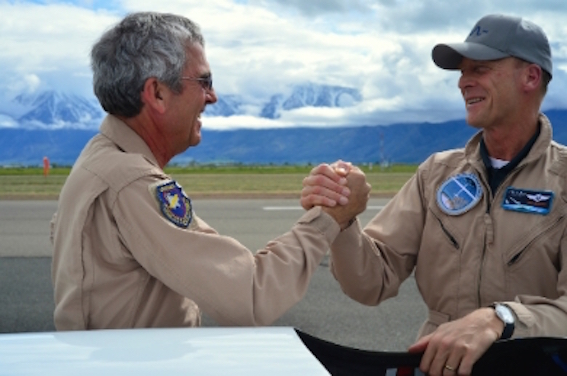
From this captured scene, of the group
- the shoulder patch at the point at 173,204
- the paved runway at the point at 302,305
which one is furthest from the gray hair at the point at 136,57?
the paved runway at the point at 302,305

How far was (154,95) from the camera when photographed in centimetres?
220

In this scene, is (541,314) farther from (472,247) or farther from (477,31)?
(477,31)

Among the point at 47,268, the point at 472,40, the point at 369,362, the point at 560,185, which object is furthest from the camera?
the point at 47,268

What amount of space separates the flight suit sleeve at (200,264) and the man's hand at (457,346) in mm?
413

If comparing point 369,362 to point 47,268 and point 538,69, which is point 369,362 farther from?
point 47,268

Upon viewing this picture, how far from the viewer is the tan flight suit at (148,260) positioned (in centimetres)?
195

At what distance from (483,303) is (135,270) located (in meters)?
1.19

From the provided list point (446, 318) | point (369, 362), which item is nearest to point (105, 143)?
point (369, 362)

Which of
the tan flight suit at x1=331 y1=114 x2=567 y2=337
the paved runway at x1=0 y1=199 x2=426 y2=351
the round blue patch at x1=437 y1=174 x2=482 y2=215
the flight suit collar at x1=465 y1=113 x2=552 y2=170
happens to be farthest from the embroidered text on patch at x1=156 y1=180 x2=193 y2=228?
the paved runway at x1=0 y1=199 x2=426 y2=351

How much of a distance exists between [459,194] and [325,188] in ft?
1.84

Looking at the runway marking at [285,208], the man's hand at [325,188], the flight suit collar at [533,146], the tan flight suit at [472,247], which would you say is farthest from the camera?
the runway marking at [285,208]

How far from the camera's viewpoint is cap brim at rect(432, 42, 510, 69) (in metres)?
2.66

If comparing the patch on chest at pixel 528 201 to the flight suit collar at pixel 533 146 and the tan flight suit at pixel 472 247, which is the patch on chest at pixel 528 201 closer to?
the tan flight suit at pixel 472 247

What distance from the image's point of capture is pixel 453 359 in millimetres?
2029
